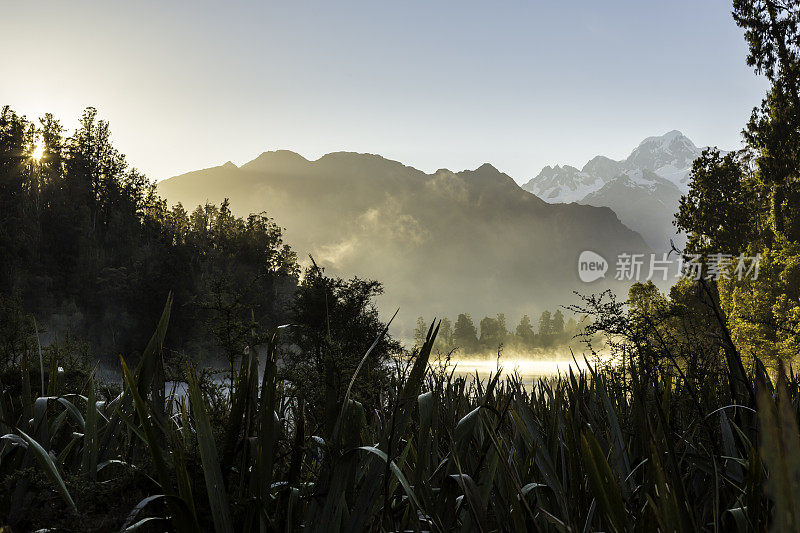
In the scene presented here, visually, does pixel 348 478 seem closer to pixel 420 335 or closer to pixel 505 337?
pixel 420 335

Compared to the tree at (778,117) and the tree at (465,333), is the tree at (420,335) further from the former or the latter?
the tree at (465,333)

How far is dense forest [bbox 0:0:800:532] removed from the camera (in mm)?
1301

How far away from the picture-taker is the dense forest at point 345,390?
4.27 ft

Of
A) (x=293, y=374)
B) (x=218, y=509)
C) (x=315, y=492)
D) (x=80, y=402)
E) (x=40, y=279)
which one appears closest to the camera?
(x=218, y=509)

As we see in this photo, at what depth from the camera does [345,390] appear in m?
2.10

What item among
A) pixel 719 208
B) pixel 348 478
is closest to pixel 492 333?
pixel 719 208

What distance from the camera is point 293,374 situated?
83.7 inches

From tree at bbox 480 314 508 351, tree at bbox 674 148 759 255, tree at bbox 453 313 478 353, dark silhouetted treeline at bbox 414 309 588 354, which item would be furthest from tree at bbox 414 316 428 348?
dark silhouetted treeline at bbox 414 309 588 354

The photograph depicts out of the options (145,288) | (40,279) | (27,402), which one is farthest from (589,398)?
(40,279)

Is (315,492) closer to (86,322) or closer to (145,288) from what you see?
(145,288)

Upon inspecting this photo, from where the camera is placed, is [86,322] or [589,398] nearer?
[589,398]

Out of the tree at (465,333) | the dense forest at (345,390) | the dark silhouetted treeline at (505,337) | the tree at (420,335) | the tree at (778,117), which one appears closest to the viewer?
the dense forest at (345,390)

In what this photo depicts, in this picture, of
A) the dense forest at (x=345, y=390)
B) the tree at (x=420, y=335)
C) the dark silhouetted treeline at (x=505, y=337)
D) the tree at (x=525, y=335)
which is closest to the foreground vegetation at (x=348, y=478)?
the dense forest at (x=345, y=390)

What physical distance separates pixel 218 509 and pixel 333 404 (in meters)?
0.62
